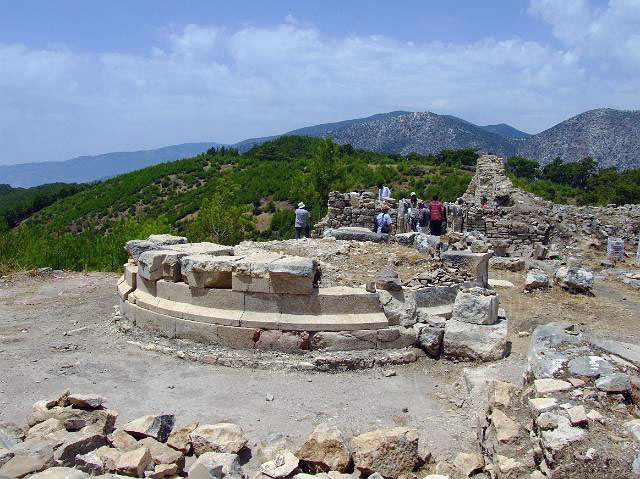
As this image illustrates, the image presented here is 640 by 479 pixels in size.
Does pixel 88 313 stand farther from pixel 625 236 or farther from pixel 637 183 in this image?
pixel 637 183

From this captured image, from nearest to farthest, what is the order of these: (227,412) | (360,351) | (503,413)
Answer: (503,413) → (227,412) → (360,351)

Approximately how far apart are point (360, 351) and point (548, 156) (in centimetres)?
7422

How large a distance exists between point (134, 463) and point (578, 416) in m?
3.21

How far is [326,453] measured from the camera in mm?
4449

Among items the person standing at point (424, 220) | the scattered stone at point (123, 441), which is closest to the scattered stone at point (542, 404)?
the scattered stone at point (123, 441)

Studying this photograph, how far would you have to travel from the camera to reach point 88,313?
9.19 metres

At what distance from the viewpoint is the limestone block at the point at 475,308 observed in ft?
23.5

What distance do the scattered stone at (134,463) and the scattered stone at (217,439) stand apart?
47 centimetres

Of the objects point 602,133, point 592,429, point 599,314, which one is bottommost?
point 599,314

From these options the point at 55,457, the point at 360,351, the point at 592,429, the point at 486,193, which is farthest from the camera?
the point at 486,193

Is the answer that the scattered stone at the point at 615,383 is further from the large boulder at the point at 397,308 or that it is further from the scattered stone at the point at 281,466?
the large boulder at the point at 397,308

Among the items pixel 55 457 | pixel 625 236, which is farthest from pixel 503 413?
pixel 625 236

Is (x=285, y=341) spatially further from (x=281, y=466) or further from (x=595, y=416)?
(x=595, y=416)

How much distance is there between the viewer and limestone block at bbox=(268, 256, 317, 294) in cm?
694
